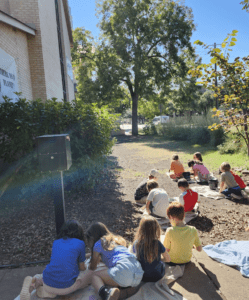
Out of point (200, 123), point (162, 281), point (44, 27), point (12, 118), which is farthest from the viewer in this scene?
point (200, 123)

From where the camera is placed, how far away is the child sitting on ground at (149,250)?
296cm

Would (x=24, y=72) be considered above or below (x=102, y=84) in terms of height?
below

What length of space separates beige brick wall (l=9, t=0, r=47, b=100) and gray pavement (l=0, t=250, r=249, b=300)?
7781 mm

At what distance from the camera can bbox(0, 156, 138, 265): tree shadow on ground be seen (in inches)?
161

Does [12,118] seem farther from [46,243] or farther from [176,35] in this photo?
[176,35]

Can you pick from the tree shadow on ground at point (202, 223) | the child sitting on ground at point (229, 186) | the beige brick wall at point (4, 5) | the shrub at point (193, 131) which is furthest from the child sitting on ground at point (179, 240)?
the shrub at point (193, 131)

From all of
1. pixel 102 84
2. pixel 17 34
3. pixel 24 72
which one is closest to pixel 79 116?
pixel 24 72

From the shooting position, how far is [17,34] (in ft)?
28.3

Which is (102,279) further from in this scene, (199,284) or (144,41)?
(144,41)

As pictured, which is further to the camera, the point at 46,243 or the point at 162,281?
the point at 46,243

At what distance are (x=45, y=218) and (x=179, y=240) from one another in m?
3.11

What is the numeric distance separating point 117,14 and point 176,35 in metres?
6.80

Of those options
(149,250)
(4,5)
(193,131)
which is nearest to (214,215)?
(149,250)

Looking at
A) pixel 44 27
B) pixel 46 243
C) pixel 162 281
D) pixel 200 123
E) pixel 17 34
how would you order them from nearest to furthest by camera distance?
1. pixel 162 281
2. pixel 46 243
3. pixel 17 34
4. pixel 44 27
5. pixel 200 123
